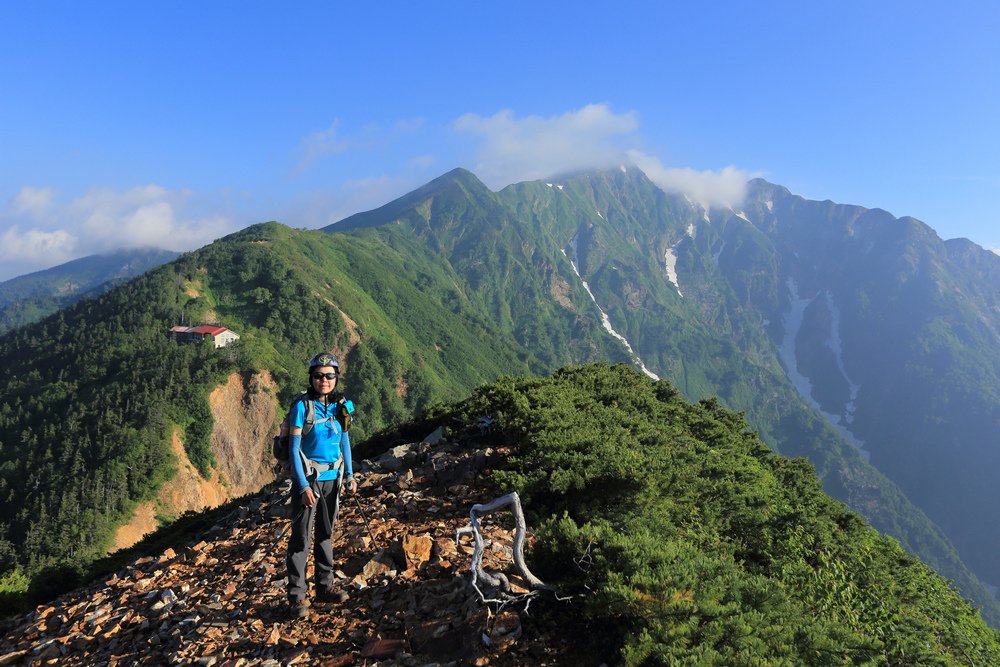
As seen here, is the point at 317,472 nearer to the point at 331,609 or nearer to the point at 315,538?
the point at 315,538

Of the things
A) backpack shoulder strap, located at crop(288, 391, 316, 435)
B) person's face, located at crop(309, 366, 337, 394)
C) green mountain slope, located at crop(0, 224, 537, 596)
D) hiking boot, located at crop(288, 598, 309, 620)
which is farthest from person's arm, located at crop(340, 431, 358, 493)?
green mountain slope, located at crop(0, 224, 537, 596)

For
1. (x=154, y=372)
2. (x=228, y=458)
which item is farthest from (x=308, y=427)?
(x=154, y=372)

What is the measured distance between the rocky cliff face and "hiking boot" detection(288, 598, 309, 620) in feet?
301

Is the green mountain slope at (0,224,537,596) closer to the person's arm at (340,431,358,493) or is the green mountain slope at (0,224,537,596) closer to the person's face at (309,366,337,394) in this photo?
the person's arm at (340,431,358,493)

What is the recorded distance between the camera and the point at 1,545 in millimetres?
72688

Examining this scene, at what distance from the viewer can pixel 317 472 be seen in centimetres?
739

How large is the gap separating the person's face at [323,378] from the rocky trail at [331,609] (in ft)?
8.20

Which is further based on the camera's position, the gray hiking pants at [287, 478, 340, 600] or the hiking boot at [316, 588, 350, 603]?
the hiking boot at [316, 588, 350, 603]

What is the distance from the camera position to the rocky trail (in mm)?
5785

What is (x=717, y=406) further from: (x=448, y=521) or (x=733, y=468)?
(x=448, y=521)

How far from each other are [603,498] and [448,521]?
3064mm

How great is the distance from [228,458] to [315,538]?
106497mm

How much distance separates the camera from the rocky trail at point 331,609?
19.0 ft

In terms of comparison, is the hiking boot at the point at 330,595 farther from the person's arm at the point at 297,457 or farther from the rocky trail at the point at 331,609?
the person's arm at the point at 297,457
